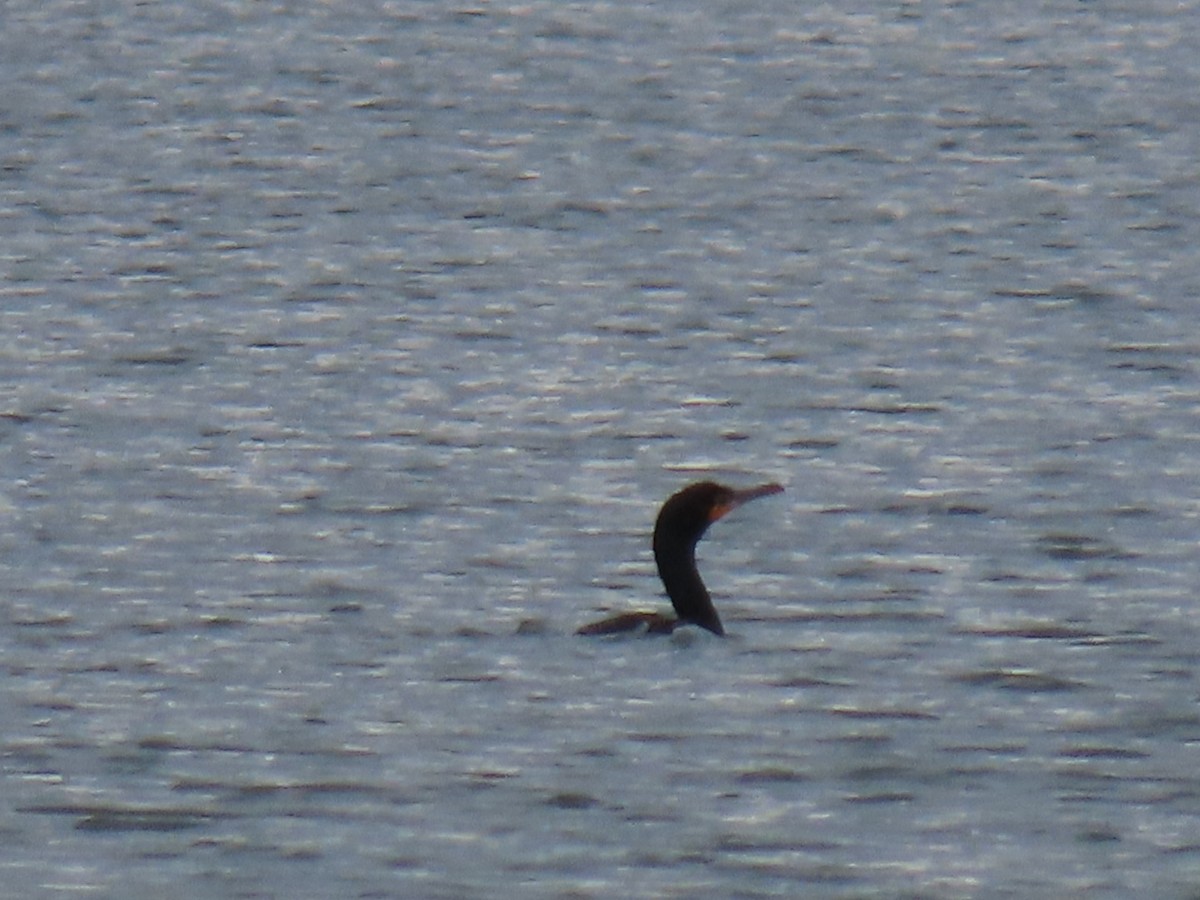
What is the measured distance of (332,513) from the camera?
16.4m

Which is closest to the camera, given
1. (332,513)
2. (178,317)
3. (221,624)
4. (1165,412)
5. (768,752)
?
(768,752)

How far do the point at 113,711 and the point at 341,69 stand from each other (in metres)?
23.4

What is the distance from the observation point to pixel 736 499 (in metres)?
14.6

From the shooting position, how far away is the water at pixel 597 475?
1135 cm

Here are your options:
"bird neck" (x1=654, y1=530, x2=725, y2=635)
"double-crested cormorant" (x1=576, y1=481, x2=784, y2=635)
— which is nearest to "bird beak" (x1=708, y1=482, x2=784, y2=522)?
"double-crested cormorant" (x1=576, y1=481, x2=784, y2=635)

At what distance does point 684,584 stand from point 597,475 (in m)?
3.62

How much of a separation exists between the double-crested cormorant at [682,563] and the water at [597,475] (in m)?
0.16

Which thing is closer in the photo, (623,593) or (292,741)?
(292,741)

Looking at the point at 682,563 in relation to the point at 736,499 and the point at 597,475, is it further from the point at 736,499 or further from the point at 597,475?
the point at 597,475

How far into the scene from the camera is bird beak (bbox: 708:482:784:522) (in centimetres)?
1437

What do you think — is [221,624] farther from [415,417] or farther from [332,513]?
[415,417]

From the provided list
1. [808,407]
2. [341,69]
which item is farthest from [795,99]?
[808,407]

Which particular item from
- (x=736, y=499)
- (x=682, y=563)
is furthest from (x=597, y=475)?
(x=682, y=563)

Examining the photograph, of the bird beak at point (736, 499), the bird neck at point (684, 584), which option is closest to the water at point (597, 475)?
the bird neck at point (684, 584)
